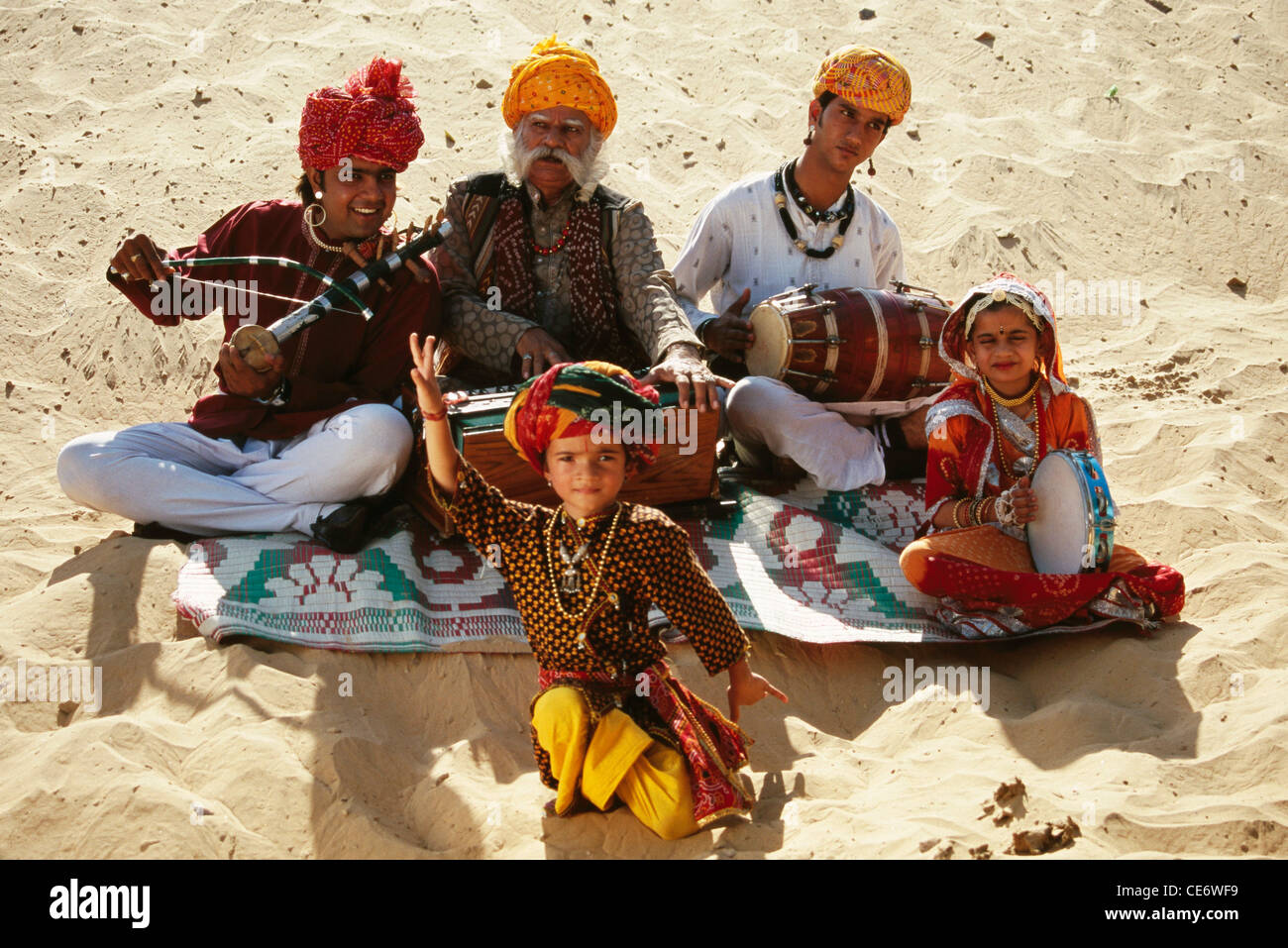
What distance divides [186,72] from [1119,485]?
5483mm

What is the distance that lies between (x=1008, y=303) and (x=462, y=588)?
200cm

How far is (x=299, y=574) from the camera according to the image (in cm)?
418

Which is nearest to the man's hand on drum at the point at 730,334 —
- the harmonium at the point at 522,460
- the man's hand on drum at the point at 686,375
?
the man's hand on drum at the point at 686,375

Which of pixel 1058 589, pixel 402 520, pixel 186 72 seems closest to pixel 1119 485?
pixel 1058 589

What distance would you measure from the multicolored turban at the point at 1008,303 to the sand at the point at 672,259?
2.91 ft

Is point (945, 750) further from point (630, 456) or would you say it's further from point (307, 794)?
point (307, 794)

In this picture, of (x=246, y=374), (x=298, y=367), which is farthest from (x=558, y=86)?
(x=246, y=374)

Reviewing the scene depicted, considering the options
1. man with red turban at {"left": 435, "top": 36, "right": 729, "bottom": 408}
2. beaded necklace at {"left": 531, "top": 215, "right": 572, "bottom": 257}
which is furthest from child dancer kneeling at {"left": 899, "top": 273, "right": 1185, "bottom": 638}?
beaded necklace at {"left": 531, "top": 215, "right": 572, "bottom": 257}

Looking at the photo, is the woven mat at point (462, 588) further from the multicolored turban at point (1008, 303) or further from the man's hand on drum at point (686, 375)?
the multicolored turban at point (1008, 303)

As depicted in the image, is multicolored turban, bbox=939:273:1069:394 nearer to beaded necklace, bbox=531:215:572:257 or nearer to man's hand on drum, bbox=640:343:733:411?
man's hand on drum, bbox=640:343:733:411

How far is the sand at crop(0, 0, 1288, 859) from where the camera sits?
3.22 m

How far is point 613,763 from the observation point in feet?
10.2

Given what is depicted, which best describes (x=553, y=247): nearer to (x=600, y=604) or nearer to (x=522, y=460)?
(x=522, y=460)

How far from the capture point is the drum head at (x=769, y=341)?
15.9 ft
